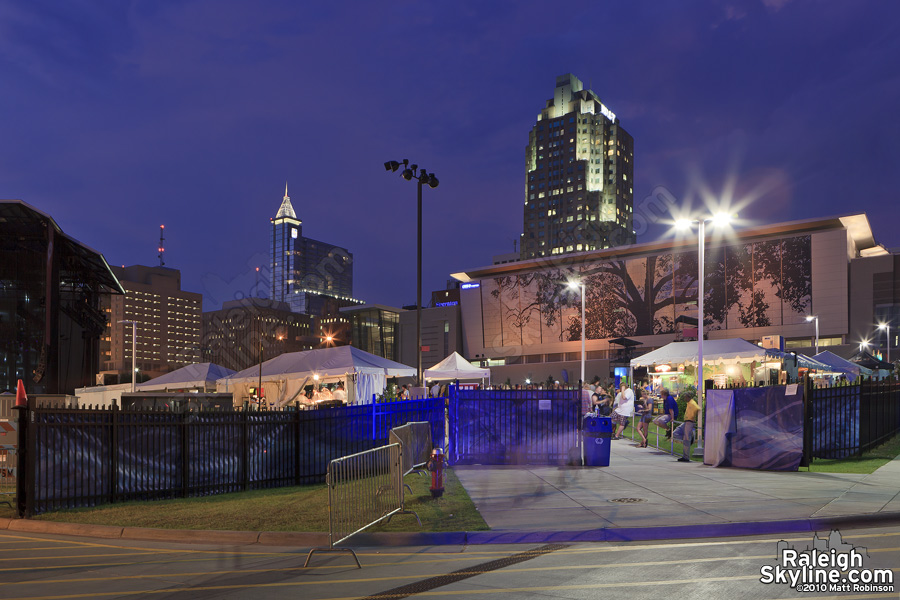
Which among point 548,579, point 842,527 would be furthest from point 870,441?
point 548,579

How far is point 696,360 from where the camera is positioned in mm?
33719

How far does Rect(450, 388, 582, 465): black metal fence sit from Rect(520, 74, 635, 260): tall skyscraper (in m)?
168

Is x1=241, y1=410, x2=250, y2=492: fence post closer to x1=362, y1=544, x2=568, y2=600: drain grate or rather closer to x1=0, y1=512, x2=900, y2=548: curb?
x1=0, y1=512, x2=900, y2=548: curb

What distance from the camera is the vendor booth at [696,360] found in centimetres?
3256

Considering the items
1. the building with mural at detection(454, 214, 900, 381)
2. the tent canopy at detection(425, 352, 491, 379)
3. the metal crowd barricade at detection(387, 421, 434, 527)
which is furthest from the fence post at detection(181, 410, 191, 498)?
the building with mural at detection(454, 214, 900, 381)

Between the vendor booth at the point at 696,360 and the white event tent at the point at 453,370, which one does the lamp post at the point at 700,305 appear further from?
the white event tent at the point at 453,370

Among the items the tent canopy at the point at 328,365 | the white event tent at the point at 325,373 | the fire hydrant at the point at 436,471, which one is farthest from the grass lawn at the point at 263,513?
the white event tent at the point at 325,373

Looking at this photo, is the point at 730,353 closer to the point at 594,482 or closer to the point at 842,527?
the point at 594,482

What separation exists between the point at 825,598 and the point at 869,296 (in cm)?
8965

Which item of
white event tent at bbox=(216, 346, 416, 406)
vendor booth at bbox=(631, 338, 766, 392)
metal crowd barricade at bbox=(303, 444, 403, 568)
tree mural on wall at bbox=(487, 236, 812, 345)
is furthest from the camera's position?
tree mural on wall at bbox=(487, 236, 812, 345)

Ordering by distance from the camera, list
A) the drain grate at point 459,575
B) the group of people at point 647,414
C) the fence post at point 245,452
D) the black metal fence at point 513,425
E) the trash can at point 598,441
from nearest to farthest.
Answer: the drain grate at point 459,575 → the fence post at point 245,452 → the trash can at point 598,441 → the black metal fence at point 513,425 → the group of people at point 647,414

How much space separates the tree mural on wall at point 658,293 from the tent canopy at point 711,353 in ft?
174

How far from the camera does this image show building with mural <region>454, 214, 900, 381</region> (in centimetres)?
8581

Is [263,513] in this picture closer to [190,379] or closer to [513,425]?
[513,425]
